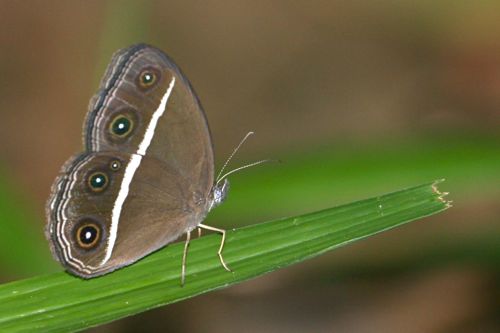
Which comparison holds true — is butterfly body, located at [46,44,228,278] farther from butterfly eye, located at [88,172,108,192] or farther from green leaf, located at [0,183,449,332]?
green leaf, located at [0,183,449,332]

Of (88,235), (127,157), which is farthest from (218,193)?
(88,235)

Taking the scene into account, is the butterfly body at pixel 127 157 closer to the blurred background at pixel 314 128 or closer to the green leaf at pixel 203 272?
the green leaf at pixel 203 272

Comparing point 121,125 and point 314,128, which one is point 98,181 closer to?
point 121,125

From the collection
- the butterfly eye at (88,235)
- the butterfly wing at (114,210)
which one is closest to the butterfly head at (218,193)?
the butterfly wing at (114,210)

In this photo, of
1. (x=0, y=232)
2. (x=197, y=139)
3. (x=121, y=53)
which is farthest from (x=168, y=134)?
(x=0, y=232)

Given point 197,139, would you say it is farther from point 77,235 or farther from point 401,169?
point 401,169
